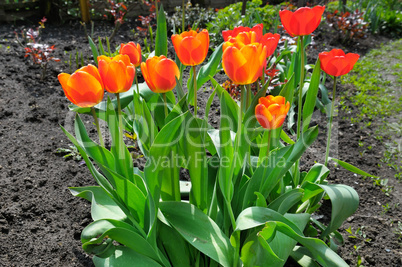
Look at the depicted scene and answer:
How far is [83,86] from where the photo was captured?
122 cm

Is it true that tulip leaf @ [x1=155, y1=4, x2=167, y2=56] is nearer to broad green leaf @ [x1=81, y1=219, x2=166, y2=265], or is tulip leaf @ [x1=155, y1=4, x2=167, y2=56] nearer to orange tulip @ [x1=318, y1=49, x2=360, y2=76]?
orange tulip @ [x1=318, y1=49, x2=360, y2=76]

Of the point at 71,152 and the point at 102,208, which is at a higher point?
the point at 102,208

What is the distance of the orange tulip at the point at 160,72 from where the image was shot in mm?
1339

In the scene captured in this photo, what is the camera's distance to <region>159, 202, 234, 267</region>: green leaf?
4.63 ft

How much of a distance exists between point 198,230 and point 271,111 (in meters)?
0.50

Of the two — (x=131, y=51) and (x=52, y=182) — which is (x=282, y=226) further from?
(x=52, y=182)

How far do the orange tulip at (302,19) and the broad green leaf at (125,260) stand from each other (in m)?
1.00

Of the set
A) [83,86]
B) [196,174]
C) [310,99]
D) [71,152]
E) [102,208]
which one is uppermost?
[83,86]

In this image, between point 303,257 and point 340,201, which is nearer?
point 340,201

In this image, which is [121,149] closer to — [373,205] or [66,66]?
[373,205]

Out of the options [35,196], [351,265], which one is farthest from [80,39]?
[351,265]

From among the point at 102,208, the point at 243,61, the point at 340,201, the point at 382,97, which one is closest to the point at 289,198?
the point at 340,201

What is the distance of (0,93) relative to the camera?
10.4ft

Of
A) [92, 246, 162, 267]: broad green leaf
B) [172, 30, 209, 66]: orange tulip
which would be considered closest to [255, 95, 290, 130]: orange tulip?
[172, 30, 209, 66]: orange tulip
